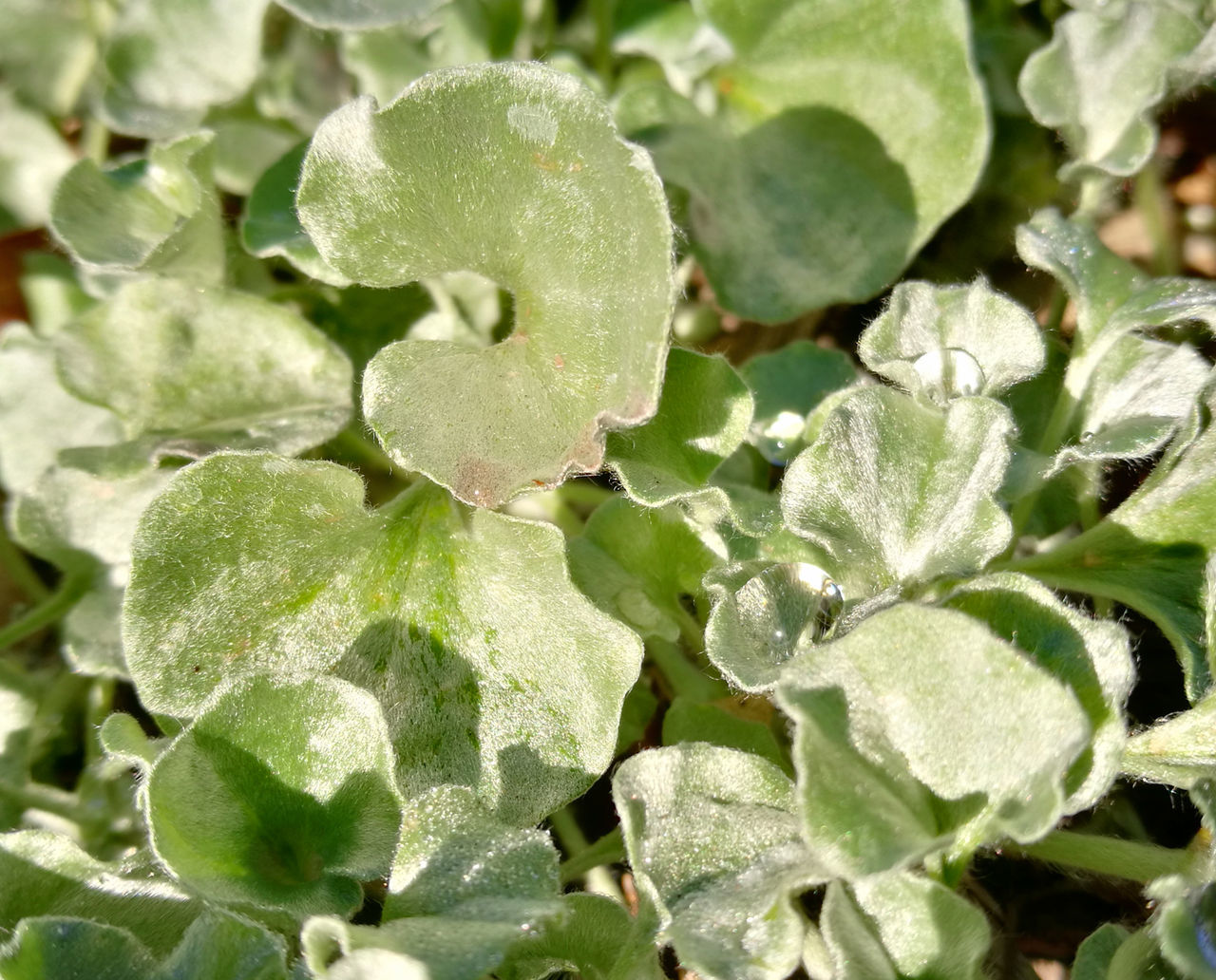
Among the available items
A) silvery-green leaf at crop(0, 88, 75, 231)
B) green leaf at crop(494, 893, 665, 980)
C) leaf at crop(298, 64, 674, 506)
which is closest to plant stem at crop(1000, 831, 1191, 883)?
green leaf at crop(494, 893, 665, 980)

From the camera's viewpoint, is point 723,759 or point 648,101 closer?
point 723,759

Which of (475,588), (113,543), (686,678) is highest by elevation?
(475,588)

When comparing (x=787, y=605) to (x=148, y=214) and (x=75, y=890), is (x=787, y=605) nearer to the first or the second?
(x=75, y=890)

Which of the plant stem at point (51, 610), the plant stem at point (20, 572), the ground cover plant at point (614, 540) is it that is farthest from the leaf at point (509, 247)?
the plant stem at point (20, 572)

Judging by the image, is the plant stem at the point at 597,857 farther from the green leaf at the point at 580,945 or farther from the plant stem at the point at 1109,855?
the plant stem at the point at 1109,855

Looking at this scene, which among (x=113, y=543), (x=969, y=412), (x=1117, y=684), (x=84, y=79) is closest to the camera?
(x=1117, y=684)

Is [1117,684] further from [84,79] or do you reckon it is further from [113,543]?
[84,79]

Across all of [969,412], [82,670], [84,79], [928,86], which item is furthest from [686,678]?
[84,79]

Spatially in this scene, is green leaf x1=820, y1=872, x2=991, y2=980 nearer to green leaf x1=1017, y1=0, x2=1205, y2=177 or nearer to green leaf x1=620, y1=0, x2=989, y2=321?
green leaf x1=620, y1=0, x2=989, y2=321
